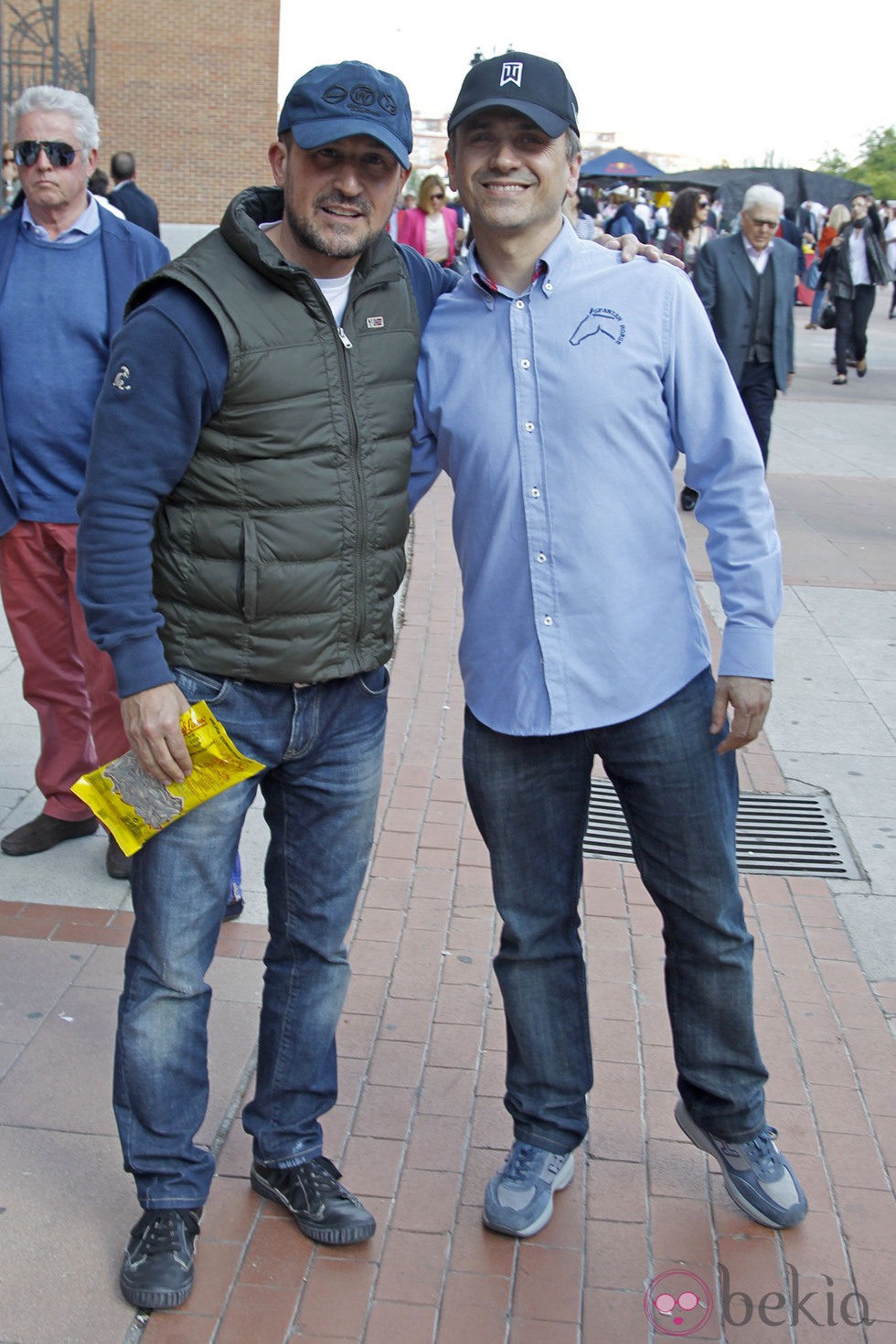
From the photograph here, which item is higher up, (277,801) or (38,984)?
(277,801)

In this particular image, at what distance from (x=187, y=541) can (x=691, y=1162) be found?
1.72m

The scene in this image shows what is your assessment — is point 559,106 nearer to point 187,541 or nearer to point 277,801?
point 187,541

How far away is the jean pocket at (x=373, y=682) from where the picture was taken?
8.86 feet

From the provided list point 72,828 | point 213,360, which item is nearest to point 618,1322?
point 213,360

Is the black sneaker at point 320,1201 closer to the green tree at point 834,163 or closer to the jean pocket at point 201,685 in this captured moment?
the jean pocket at point 201,685

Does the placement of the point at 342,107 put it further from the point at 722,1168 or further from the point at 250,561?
the point at 722,1168

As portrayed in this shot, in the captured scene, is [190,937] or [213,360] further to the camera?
[190,937]

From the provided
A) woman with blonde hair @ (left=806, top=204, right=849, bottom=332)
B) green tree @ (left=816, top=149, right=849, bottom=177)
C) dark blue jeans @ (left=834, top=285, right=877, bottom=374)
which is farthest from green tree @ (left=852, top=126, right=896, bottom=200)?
dark blue jeans @ (left=834, top=285, right=877, bottom=374)

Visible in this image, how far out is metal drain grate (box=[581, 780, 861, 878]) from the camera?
15.3 feet

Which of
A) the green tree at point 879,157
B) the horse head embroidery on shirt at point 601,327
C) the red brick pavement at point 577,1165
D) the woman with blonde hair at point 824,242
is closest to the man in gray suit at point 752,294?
the red brick pavement at point 577,1165

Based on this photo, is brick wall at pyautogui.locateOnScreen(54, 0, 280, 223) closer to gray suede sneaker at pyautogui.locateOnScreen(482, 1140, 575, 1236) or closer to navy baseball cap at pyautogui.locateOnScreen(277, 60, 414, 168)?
navy baseball cap at pyautogui.locateOnScreen(277, 60, 414, 168)

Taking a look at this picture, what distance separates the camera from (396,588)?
9.14 feet

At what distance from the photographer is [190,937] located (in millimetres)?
2609

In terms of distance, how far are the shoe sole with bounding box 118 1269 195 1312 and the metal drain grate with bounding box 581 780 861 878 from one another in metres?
2.27
